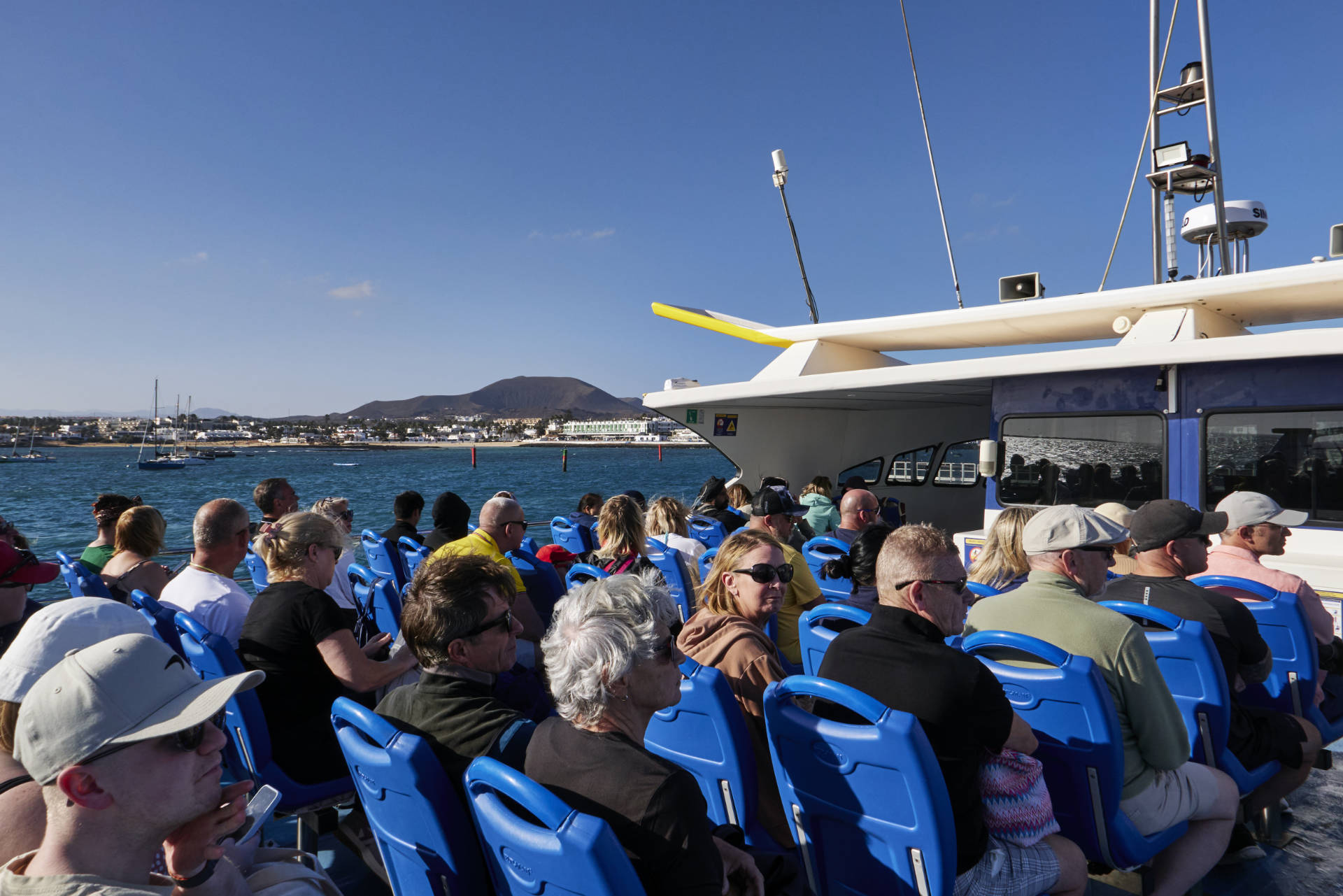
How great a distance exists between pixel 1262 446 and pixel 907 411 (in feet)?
21.4

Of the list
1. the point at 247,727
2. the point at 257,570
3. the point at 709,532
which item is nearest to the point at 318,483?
the point at 257,570

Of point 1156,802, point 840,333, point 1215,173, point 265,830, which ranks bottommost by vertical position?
point 265,830

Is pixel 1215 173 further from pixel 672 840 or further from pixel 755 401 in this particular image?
pixel 672 840

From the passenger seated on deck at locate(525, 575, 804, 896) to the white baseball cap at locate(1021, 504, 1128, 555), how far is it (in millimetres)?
1301

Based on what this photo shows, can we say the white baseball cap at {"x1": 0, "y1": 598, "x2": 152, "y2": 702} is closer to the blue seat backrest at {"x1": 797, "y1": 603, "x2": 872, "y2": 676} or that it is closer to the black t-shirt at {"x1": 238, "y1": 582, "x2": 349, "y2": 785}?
the black t-shirt at {"x1": 238, "y1": 582, "x2": 349, "y2": 785}

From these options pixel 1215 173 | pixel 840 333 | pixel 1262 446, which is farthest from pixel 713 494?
pixel 1215 173

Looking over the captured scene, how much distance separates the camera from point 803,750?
6.23 ft

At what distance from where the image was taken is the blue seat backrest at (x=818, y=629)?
108 inches

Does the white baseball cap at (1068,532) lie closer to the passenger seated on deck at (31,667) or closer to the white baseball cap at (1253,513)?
the white baseball cap at (1253,513)

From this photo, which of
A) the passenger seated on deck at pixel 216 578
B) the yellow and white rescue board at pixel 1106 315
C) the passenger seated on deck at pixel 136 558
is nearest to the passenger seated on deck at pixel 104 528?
the passenger seated on deck at pixel 136 558

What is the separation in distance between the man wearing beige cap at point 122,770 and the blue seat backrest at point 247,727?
4.43 ft

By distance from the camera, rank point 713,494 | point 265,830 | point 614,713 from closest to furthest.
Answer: point 614,713, point 265,830, point 713,494

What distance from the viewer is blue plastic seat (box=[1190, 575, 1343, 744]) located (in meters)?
3.00

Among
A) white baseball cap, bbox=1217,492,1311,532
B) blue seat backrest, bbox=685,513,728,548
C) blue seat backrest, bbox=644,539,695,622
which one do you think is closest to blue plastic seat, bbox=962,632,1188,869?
white baseball cap, bbox=1217,492,1311,532
